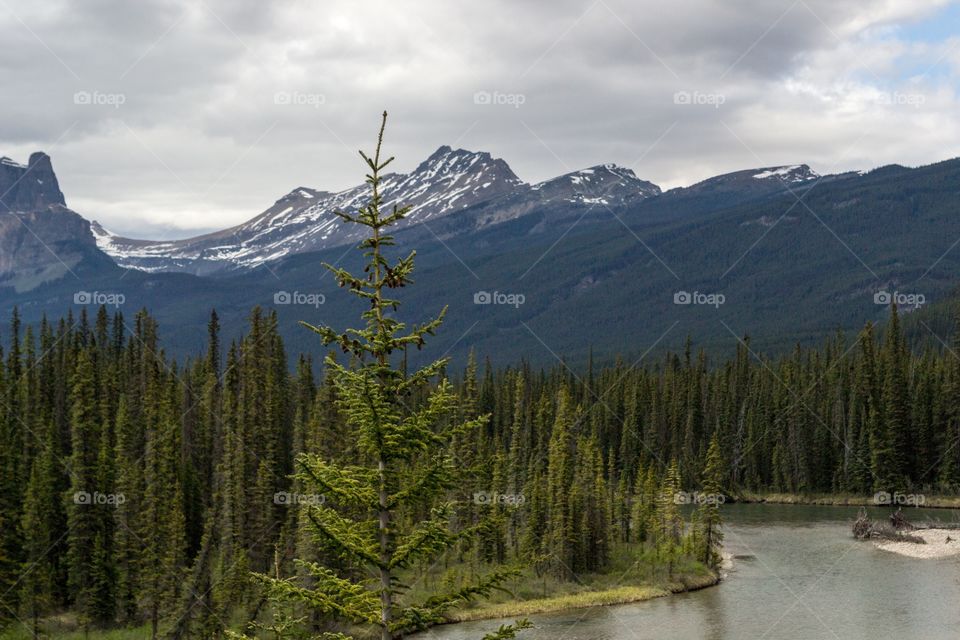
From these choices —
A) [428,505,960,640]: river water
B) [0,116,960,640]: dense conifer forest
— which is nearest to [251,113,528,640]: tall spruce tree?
[0,116,960,640]: dense conifer forest

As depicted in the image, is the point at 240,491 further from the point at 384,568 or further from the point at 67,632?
the point at 384,568

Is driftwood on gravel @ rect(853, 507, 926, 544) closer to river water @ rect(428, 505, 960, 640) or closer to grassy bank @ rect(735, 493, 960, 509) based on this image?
river water @ rect(428, 505, 960, 640)

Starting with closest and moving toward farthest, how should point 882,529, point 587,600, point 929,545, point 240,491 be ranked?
1. point 587,600
2. point 240,491
3. point 929,545
4. point 882,529

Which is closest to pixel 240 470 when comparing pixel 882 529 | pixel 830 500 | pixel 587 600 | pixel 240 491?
pixel 240 491

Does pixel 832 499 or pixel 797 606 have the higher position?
pixel 797 606

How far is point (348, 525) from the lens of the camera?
20375 mm

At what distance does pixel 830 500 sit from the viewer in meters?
134

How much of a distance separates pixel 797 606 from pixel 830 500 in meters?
73.5

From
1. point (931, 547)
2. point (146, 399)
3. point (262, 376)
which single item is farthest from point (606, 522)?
point (146, 399)

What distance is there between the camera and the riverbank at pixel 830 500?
123 meters

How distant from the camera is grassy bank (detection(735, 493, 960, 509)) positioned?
122812 mm

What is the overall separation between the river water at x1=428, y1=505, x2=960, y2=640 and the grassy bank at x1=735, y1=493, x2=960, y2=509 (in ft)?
125

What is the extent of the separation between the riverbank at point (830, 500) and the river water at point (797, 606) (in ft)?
125

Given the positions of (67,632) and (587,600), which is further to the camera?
(587,600)
